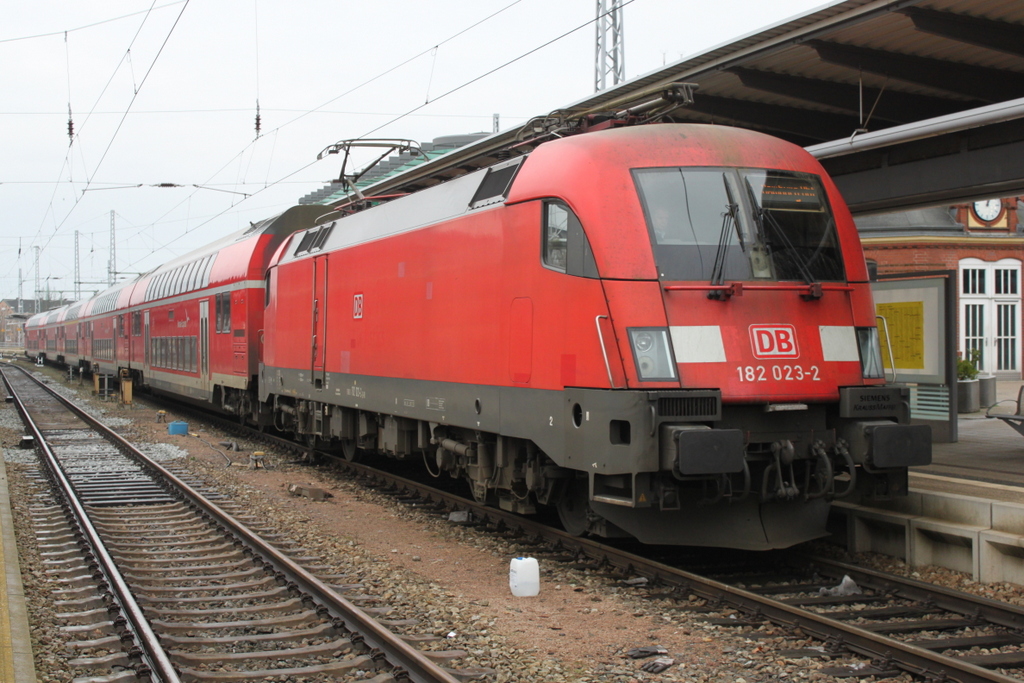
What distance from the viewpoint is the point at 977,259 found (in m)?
28.1

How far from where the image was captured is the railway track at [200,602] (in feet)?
18.3

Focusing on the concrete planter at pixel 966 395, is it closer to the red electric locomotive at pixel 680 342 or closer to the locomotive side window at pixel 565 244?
the red electric locomotive at pixel 680 342

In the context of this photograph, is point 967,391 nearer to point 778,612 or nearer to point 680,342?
point 680,342

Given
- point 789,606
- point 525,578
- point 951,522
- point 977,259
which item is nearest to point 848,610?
point 789,606

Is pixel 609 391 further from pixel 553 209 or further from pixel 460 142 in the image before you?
pixel 460 142

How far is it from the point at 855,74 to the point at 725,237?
4390mm

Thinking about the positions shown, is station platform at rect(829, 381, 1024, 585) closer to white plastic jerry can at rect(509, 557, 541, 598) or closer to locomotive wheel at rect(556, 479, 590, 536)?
locomotive wheel at rect(556, 479, 590, 536)

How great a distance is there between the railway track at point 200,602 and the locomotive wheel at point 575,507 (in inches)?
76.7

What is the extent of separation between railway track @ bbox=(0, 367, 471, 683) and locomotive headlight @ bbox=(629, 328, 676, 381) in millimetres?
2353

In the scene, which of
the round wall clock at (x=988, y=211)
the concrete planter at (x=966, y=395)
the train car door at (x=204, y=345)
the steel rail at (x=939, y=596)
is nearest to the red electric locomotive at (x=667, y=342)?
the steel rail at (x=939, y=596)

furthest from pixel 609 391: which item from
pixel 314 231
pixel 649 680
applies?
pixel 314 231

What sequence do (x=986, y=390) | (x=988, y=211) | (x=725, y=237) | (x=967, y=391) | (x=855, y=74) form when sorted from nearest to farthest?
(x=725, y=237), (x=855, y=74), (x=967, y=391), (x=986, y=390), (x=988, y=211)

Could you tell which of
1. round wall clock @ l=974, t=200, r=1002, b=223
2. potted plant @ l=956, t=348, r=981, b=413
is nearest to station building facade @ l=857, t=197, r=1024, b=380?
round wall clock @ l=974, t=200, r=1002, b=223

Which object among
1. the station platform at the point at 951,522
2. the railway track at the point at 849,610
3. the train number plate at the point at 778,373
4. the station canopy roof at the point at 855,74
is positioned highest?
the station canopy roof at the point at 855,74
